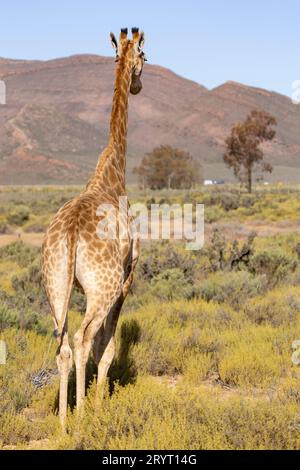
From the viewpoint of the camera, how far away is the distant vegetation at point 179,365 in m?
4.69

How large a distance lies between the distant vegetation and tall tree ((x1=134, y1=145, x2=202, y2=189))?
6936 centimetres

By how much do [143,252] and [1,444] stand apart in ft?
41.3

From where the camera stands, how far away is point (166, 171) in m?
81.9

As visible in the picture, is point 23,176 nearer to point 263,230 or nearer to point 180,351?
point 263,230

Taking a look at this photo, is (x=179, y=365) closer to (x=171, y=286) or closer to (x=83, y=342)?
(x=83, y=342)

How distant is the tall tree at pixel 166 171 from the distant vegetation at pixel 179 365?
69.4 meters

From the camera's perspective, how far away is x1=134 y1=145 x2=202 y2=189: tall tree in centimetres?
8200

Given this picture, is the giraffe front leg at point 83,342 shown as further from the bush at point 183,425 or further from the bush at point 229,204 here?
the bush at point 229,204

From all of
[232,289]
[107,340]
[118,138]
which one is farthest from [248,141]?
[107,340]

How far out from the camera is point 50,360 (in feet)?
22.5

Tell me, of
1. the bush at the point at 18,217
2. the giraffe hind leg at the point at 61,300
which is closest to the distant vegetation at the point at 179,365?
the giraffe hind leg at the point at 61,300

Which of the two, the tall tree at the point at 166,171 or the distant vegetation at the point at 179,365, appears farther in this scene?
the tall tree at the point at 166,171

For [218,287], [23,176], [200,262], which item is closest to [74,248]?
[218,287]

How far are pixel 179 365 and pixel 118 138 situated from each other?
2652 mm
